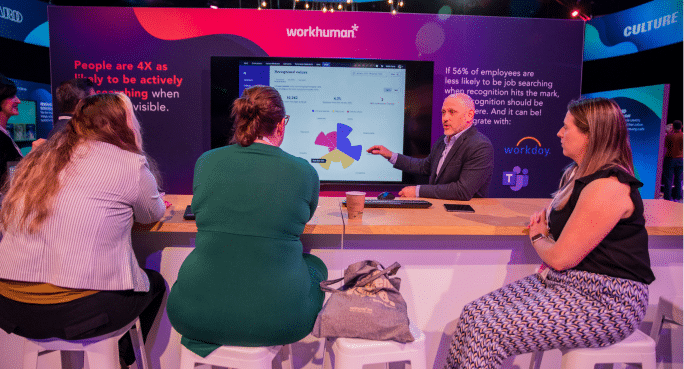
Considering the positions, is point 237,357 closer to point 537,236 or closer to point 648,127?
point 537,236

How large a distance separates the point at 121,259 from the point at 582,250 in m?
1.67

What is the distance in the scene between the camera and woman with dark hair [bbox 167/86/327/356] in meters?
1.30

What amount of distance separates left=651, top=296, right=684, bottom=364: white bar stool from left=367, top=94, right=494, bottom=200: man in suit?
110 centimetres

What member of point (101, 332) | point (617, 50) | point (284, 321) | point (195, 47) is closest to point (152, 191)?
point (101, 332)

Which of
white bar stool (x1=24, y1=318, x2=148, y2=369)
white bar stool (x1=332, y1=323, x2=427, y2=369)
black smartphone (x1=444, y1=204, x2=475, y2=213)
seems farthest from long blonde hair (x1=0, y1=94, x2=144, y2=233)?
black smartphone (x1=444, y1=204, x2=475, y2=213)

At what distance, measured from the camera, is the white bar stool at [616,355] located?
4.72 feet

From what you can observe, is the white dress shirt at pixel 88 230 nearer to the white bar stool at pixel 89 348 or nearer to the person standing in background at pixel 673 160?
the white bar stool at pixel 89 348

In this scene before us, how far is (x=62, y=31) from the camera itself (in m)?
4.02

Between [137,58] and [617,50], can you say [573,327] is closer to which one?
[137,58]

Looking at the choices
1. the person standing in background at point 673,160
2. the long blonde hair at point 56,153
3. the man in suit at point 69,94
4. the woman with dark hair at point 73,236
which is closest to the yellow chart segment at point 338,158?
the man in suit at point 69,94

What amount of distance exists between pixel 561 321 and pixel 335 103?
9.20 ft

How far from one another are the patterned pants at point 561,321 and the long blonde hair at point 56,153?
58.7 inches

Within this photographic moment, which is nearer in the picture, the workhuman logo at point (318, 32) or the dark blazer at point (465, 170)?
the dark blazer at point (465, 170)

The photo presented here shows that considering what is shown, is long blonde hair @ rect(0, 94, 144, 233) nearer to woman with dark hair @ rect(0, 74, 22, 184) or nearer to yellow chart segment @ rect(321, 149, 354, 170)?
woman with dark hair @ rect(0, 74, 22, 184)
